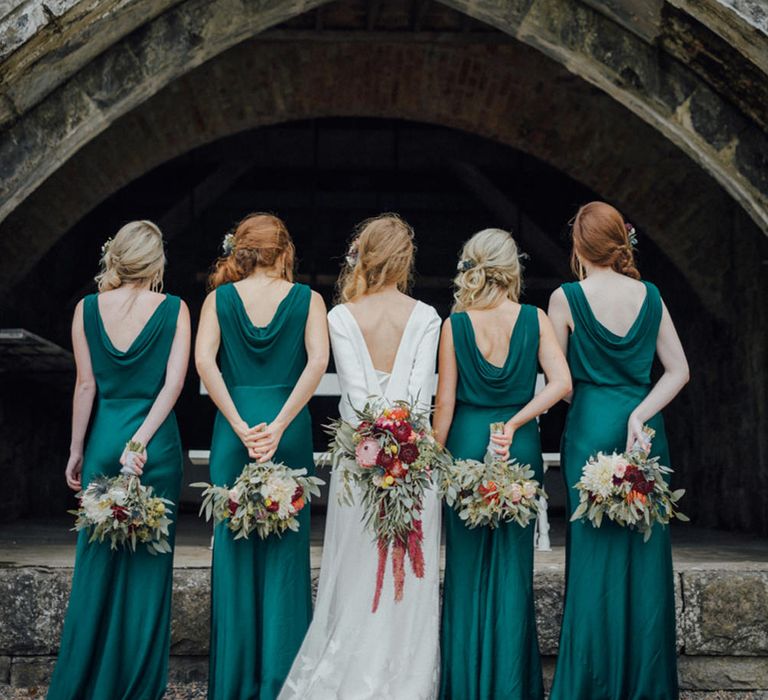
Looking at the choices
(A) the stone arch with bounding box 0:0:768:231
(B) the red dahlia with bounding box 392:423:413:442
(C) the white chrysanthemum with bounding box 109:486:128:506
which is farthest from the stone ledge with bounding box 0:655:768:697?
(A) the stone arch with bounding box 0:0:768:231

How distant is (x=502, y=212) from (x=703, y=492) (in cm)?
384

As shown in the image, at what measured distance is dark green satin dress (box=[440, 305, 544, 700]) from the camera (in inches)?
169

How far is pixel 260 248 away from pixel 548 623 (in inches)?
100.0

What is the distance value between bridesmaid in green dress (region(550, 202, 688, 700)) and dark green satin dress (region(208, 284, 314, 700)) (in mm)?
1158

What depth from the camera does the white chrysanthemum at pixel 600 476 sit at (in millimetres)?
4242

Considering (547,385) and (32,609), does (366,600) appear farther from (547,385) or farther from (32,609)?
(32,609)

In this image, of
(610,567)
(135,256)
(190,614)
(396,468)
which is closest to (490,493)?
(396,468)

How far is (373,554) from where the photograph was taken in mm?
4453

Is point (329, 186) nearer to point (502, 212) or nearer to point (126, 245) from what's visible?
point (502, 212)

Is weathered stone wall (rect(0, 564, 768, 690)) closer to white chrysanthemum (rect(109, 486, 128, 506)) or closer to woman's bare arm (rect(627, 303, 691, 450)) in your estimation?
white chrysanthemum (rect(109, 486, 128, 506))

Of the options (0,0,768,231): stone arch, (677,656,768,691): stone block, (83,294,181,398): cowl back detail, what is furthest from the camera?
Result: (0,0,768,231): stone arch

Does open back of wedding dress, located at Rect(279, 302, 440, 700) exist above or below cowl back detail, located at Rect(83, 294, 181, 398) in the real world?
below

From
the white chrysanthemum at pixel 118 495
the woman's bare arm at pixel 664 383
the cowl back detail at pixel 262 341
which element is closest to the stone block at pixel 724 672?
the woman's bare arm at pixel 664 383

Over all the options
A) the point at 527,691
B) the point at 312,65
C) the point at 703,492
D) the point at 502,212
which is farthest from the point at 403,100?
the point at 527,691
